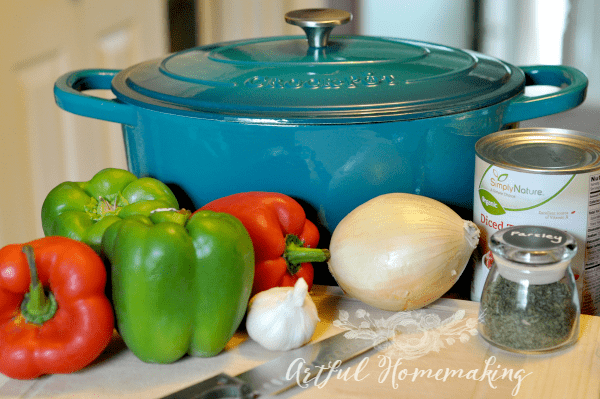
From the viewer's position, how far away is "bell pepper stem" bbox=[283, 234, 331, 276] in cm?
79

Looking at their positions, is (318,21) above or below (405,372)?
above

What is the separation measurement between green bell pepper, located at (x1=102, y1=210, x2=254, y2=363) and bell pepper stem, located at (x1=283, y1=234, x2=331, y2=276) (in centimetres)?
10

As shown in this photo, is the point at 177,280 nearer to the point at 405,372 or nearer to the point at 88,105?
the point at 405,372

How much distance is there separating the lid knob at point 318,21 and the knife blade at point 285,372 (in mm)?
459

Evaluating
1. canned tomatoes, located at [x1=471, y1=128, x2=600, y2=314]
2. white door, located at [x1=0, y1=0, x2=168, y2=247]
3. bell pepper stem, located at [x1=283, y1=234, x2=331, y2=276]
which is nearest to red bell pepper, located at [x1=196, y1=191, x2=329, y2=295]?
bell pepper stem, located at [x1=283, y1=234, x2=331, y2=276]

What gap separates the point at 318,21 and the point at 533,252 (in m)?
0.48

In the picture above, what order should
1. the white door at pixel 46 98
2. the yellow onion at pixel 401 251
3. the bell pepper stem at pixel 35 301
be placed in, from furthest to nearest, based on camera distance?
1. the white door at pixel 46 98
2. the yellow onion at pixel 401 251
3. the bell pepper stem at pixel 35 301

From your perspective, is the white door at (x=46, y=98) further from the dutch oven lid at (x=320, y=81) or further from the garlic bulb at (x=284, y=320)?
the garlic bulb at (x=284, y=320)

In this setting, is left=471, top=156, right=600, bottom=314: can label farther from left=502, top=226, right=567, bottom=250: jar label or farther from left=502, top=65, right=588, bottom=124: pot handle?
left=502, top=65, right=588, bottom=124: pot handle

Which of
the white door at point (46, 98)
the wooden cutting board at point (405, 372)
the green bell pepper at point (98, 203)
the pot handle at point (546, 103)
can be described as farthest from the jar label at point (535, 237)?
the white door at point (46, 98)

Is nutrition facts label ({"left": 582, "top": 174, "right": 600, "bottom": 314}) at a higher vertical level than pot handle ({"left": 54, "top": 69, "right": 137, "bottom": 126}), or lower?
lower

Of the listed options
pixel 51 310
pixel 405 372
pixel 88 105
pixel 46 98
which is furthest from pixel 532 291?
pixel 46 98

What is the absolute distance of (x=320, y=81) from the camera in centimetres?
84

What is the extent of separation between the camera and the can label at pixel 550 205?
690 millimetres
